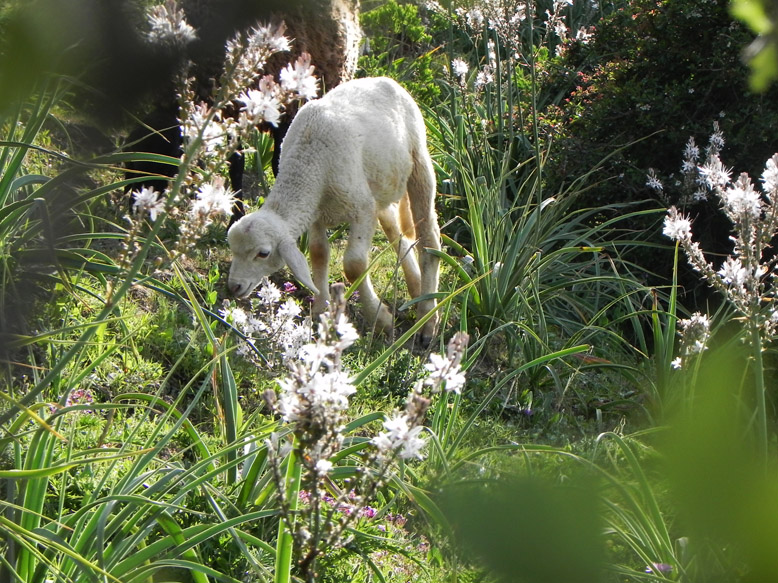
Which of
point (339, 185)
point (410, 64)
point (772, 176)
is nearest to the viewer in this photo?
point (772, 176)

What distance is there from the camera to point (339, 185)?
4660 millimetres

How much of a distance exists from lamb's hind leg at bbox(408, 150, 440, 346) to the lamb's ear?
1.01m

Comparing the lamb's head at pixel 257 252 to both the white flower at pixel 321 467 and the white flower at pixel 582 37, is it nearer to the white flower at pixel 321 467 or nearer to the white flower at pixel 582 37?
the white flower at pixel 321 467

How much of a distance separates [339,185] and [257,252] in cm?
59

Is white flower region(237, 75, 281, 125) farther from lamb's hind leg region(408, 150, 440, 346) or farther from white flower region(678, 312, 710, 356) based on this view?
lamb's hind leg region(408, 150, 440, 346)

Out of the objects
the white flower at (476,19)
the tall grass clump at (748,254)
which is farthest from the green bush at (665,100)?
the tall grass clump at (748,254)

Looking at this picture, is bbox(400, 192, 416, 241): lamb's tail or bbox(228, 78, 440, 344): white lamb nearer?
bbox(228, 78, 440, 344): white lamb

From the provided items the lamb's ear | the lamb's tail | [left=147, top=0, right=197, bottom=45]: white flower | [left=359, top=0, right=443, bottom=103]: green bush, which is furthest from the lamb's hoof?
[left=147, top=0, right=197, bottom=45]: white flower

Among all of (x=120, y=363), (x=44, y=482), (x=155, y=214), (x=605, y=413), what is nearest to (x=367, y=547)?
(x=44, y=482)

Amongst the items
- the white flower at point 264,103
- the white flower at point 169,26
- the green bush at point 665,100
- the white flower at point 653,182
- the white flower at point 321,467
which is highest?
the green bush at point 665,100

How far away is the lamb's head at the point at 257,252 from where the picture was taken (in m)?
4.38

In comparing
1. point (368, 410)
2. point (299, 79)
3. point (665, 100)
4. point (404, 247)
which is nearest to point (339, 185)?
point (404, 247)

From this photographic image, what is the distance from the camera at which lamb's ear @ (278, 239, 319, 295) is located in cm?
438

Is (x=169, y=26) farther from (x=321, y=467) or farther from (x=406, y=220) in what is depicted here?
(x=406, y=220)
